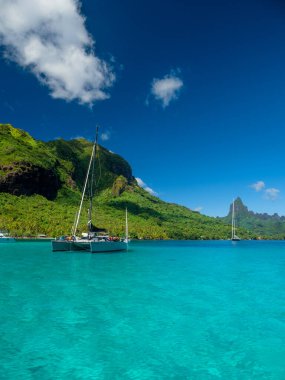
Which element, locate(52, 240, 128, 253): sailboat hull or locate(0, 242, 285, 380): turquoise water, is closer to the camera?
locate(0, 242, 285, 380): turquoise water

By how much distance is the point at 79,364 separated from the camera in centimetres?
1310

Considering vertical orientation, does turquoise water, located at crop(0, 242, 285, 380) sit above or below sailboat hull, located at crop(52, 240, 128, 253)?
below

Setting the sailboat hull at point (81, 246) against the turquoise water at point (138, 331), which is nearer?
the turquoise water at point (138, 331)

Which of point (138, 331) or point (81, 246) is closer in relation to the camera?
point (138, 331)

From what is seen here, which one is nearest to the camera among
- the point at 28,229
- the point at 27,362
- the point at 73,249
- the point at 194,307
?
the point at 27,362

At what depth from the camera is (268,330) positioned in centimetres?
1856

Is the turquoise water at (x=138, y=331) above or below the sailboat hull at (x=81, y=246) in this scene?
below

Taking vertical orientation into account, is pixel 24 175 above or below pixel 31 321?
above

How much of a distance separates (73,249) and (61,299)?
39.9 meters

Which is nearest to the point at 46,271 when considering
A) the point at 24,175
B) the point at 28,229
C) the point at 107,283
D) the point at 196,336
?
the point at 107,283

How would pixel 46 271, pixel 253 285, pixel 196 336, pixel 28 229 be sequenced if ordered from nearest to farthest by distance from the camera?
pixel 196 336, pixel 253 285, pixel 46 271, pixel 28 229

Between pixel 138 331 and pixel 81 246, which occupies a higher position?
pixel 81 246

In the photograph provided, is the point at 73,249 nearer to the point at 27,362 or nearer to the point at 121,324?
the point at 121,324

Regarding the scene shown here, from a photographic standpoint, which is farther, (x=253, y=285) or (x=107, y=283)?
(x=253, y=285)
